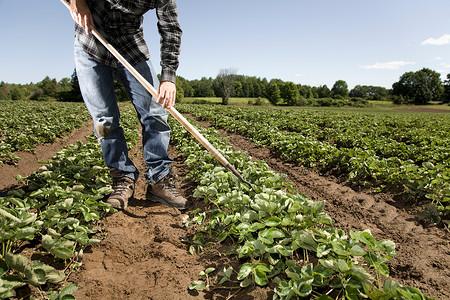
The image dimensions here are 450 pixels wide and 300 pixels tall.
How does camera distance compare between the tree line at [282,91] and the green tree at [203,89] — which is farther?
the green tree at [203,89]

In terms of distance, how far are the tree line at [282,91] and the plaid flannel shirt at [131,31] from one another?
57667 millimetres

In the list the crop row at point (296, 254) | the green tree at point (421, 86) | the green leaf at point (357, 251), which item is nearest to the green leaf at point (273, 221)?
the crop row at point (296, 254)

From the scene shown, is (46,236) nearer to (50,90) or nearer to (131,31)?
(131,31)

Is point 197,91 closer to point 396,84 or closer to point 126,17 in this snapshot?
point 396,84

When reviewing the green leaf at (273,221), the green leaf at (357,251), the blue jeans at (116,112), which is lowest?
the green leaf at (273,221)

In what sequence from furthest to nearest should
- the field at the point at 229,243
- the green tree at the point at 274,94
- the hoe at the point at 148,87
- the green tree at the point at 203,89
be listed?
the green tree at the point at 274,94 → the green tree at the point at 203,89 → the hoe at the point at 148,87 → the field at the point at 229,243

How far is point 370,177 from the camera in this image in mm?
4703

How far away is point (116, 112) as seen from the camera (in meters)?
2.99

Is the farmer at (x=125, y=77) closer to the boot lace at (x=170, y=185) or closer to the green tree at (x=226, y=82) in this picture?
the boot lace at (x=170, y=185)

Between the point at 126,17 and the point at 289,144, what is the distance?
15.7ft

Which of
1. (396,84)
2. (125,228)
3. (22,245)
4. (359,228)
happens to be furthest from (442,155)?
(396,84)

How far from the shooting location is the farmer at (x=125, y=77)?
271 centimetres

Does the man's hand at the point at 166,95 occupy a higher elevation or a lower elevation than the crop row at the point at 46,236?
higher

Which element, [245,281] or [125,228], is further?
[125,228]
